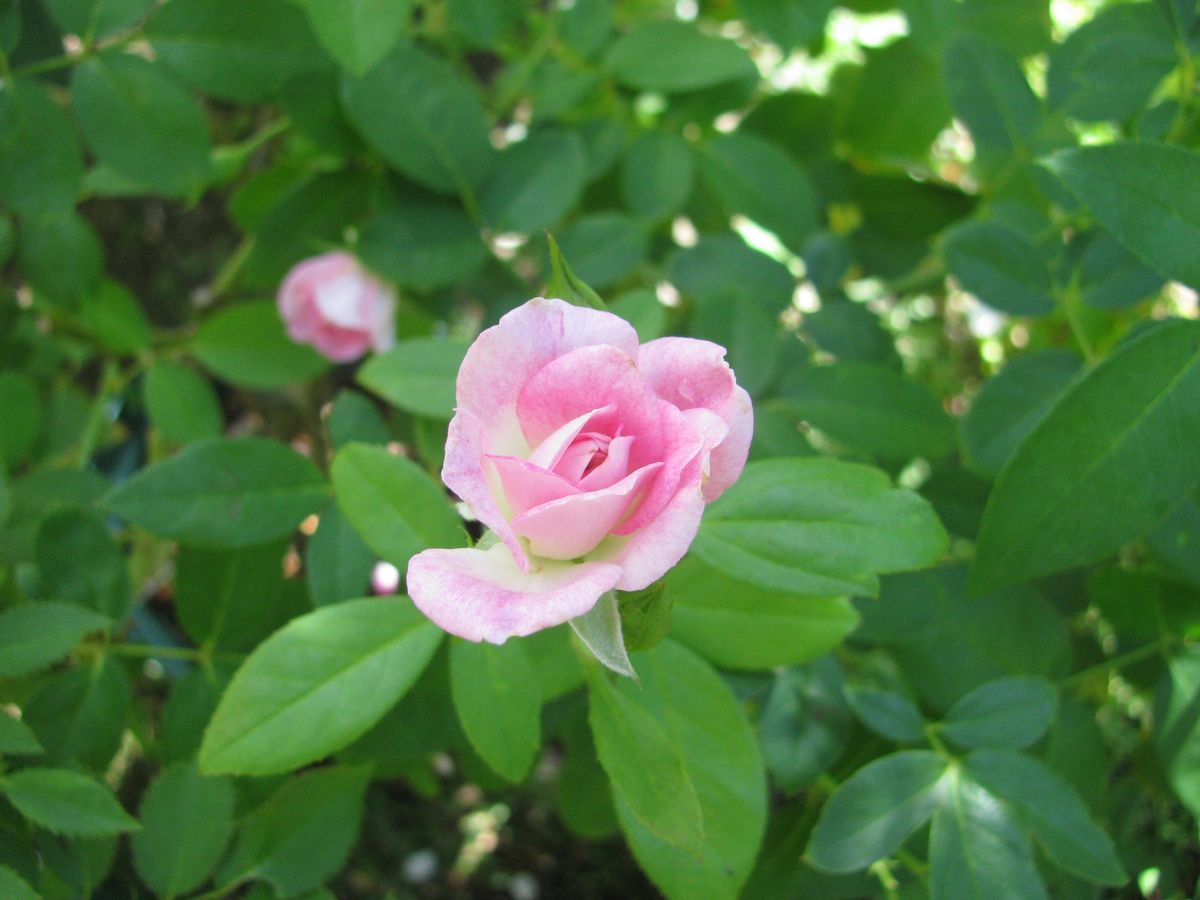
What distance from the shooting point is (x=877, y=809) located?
1.98ft

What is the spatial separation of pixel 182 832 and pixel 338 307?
446 mm

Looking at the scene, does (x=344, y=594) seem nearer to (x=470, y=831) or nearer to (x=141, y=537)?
(x=141, y=537)

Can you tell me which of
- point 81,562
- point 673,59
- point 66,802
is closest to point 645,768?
point 66,802

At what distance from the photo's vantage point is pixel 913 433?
28.5 inches

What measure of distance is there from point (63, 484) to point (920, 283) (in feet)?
2.73

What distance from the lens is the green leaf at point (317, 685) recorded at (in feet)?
1.72

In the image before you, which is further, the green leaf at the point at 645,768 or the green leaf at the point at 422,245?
the green leaf at the point at 422,245

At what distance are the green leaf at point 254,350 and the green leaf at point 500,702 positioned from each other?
0.50 meters

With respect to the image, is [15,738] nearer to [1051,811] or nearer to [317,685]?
[317,685]

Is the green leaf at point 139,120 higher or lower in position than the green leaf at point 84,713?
higher

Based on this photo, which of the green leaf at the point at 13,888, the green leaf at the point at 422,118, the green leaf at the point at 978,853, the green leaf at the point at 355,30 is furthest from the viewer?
the green leaf at the point at 422,118

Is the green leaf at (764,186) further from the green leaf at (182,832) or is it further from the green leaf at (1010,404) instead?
the green leaf at (182,832)

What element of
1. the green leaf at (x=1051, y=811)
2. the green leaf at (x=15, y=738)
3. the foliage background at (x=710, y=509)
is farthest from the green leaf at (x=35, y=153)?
the green leaf at (x=1051, y=811)

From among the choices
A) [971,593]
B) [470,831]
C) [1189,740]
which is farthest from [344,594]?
[470,831]
